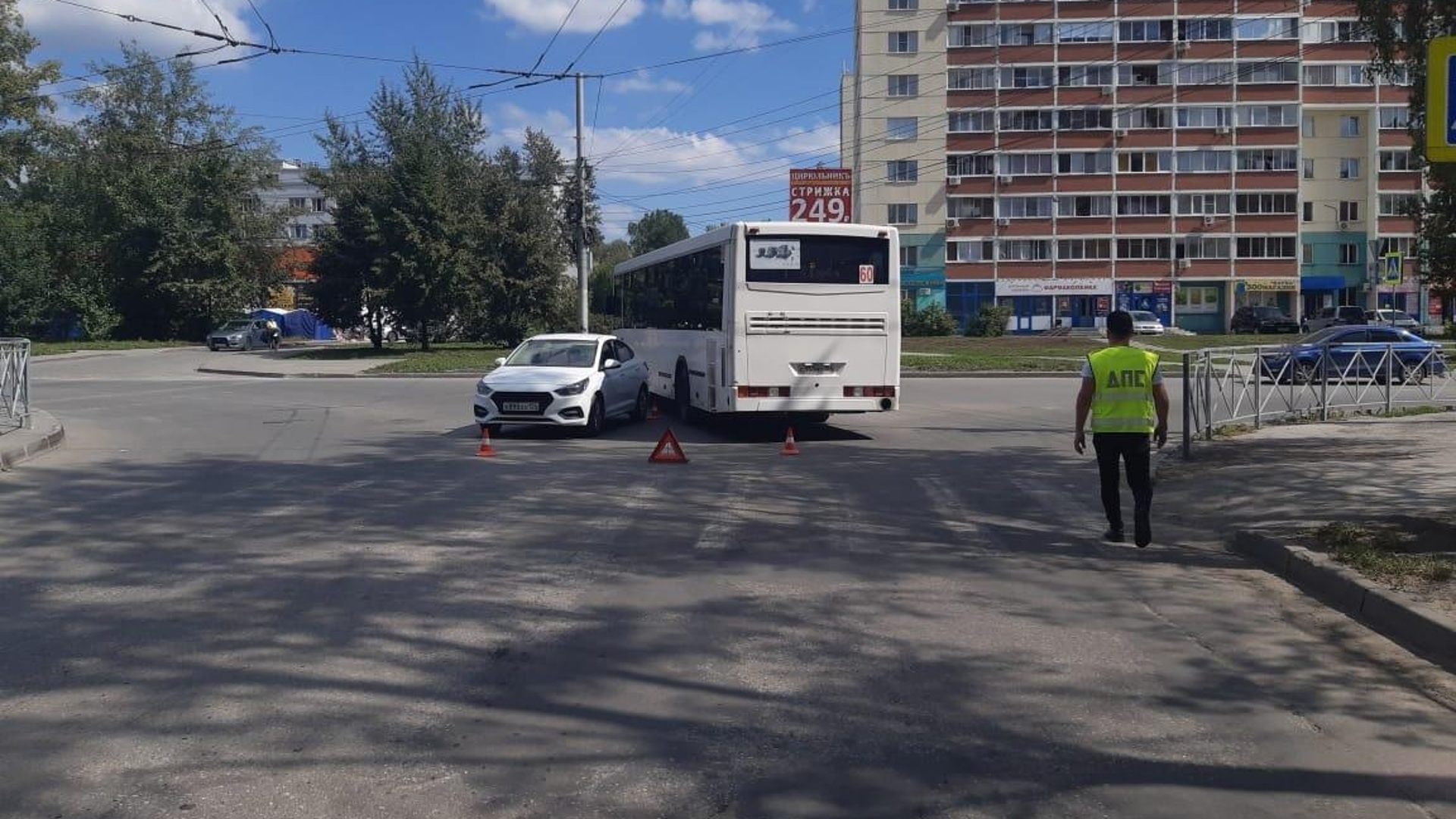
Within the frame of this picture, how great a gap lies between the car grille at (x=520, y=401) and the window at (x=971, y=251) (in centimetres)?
6340

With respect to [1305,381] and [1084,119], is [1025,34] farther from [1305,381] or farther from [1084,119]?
[1305,381]

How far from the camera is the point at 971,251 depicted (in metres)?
77.8

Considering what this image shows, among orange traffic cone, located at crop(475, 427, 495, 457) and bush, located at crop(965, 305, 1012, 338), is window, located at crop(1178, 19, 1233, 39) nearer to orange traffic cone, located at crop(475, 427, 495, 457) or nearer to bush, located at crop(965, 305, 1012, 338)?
bush, located at crop(965, 305, 1012, 338)

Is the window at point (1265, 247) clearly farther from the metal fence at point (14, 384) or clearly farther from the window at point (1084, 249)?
the metal fence at point (14, 384)

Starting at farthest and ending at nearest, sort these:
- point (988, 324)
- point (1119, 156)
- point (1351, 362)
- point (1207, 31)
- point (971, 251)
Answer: point (971, 251)
point (1119, 156)
point (1207, 31)
point (988, 324)
point (1351, 362)

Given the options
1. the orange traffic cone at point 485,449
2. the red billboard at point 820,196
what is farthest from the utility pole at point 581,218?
the orange traffic cone at point 485,449

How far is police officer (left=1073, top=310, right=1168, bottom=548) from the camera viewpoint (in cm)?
927

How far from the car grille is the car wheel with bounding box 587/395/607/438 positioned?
68cm

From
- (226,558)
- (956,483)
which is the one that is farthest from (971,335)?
(226,558)

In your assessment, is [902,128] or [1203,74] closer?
[1203,74]

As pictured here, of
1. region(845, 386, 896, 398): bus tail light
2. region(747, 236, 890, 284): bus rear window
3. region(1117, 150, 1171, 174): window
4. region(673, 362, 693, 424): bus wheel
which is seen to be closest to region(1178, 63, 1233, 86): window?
region(1117, 150, 1171, 174): window

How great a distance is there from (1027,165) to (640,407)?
62132mm

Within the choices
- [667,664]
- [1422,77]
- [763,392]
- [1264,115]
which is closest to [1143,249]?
[1264,115]

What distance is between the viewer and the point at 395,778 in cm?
455
